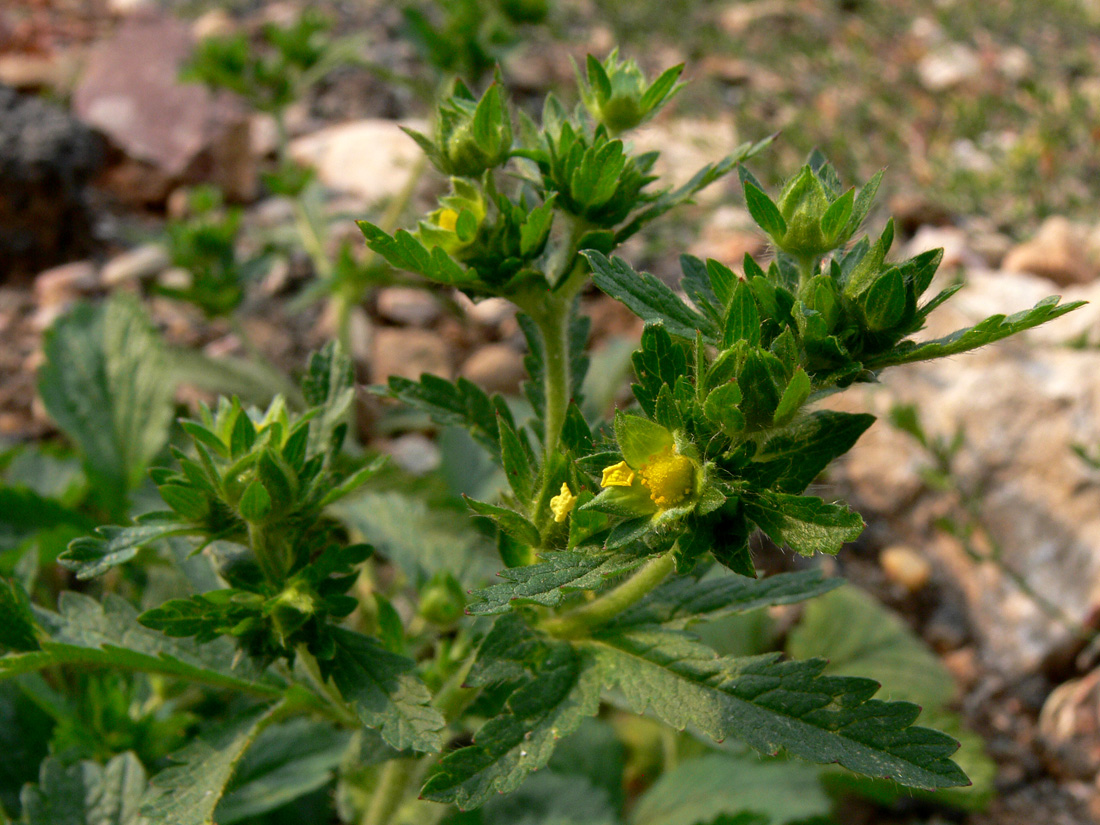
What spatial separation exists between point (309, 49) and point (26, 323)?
1.79 m

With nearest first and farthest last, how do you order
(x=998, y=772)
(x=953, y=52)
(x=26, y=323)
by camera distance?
(x=998, y=772)
(x=26, y=323)
(x=953, y=52)

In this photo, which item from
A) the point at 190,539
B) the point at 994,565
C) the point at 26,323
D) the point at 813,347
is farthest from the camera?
the point at 26,323

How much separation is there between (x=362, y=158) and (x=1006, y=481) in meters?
A: 3.53

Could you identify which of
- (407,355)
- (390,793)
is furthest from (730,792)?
(407,355)

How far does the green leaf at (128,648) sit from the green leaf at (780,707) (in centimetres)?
66

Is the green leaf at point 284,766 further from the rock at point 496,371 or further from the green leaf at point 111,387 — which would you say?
the rock at point 496,371

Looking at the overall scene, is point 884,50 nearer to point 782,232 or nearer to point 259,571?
point 782,232

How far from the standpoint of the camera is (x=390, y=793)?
198cm

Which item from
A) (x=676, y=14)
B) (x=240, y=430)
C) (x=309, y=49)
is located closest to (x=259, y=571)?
(x=240, y=430)

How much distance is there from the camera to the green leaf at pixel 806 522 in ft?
Result: 3.97

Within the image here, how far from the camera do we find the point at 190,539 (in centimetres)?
191

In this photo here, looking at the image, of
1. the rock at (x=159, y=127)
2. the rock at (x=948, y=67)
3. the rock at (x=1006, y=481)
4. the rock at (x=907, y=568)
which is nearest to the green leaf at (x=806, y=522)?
the rock at (x=1006, y=481)

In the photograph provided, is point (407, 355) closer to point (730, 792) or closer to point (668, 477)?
point (730, 792)

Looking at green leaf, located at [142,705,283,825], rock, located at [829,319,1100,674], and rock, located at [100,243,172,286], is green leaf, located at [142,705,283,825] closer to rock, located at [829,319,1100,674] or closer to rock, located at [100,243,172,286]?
rock, located at [829,319,1100,674]
